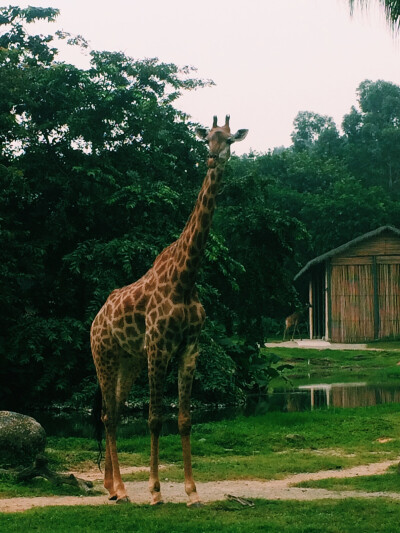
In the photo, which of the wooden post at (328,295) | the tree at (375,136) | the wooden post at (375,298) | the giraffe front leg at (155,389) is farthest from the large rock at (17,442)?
the tree at (375,136)

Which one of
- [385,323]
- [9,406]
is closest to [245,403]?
[9,406]

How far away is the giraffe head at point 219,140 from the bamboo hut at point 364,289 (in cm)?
2680

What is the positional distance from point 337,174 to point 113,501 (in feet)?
143

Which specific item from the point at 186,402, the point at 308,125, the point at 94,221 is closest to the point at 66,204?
the point at 94,221

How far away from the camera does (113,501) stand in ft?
27.8

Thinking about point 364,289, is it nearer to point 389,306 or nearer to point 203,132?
point 389,306

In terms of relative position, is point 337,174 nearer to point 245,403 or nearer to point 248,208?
point 248,208

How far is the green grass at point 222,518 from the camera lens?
6.77m

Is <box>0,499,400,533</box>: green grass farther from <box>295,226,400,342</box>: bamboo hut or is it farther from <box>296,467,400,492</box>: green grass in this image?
<box>295,226,400,342</box>: bamboo hut

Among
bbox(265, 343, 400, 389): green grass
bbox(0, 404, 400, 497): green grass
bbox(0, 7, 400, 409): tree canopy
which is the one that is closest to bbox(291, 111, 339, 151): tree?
bbox(265, 343, 400, 389): green grass

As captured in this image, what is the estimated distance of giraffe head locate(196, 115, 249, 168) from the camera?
27.1ft

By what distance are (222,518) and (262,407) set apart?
9.96 meters

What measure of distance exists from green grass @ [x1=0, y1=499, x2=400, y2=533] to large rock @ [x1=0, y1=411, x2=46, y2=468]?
2891 millimetres

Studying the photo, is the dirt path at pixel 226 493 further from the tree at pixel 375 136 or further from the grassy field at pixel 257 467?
the tree at pixel 375 136
